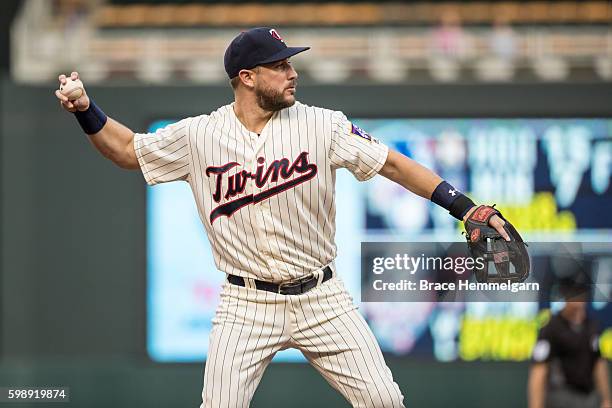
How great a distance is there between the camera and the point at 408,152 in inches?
308

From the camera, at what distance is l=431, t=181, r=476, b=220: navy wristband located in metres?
4.29

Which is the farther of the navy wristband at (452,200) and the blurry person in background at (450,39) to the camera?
the blurry person in background at (450,39)

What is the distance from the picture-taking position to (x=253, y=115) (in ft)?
14.5

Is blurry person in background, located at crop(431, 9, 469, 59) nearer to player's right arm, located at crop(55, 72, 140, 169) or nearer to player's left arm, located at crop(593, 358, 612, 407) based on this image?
player's left arm, located at crop(593, 358, 612, 407)

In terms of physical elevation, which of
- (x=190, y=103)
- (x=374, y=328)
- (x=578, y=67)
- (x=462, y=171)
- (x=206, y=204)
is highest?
(x=578, y=67)

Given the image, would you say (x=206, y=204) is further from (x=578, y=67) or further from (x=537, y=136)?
(x=578, y=67)

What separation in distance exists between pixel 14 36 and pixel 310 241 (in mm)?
8758

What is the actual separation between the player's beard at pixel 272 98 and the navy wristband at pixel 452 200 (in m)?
0.62

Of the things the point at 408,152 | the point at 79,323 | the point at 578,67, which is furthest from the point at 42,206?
the point at 578,67

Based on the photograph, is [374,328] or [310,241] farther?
[374,328]

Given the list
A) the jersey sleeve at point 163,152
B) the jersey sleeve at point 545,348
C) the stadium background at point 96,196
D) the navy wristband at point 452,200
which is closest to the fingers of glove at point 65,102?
the jersey sleeve at point 163,152

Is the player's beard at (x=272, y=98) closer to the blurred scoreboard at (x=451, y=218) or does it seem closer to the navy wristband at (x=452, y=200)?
the navy wristband at (x=452, y=200)

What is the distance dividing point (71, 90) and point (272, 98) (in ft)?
2.35

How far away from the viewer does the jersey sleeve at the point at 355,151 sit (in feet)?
14.2
